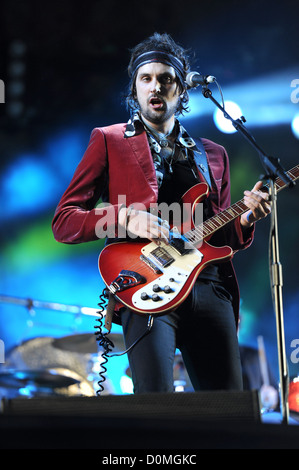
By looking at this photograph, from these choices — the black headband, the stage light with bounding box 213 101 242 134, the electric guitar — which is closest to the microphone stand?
the electric guitar

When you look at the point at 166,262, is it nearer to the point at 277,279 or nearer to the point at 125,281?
the point at 125,281

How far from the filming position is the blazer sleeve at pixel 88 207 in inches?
89.5

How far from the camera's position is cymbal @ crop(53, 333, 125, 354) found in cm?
461

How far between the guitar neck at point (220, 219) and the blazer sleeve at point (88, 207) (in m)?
0.35

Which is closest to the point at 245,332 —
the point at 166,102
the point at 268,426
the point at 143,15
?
the point at 143,15

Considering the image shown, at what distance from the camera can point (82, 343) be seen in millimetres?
4707

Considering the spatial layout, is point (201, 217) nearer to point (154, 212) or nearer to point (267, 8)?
point (154, 212)

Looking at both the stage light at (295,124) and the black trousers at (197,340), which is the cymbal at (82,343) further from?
the stage light at (295,124)

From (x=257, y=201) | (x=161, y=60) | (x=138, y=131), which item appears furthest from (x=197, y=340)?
(x=161, y=60)

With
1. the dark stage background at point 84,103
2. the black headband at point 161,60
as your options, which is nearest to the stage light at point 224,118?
the dark stage background at point 84,103

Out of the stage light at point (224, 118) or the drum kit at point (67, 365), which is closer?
the drum kit at point (67, 365)

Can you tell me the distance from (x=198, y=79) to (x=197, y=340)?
3.62ft

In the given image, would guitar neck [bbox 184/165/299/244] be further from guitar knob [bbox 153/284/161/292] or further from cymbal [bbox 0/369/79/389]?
cymbal [bbox 0/369/79/389]

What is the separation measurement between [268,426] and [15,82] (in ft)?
15.7
